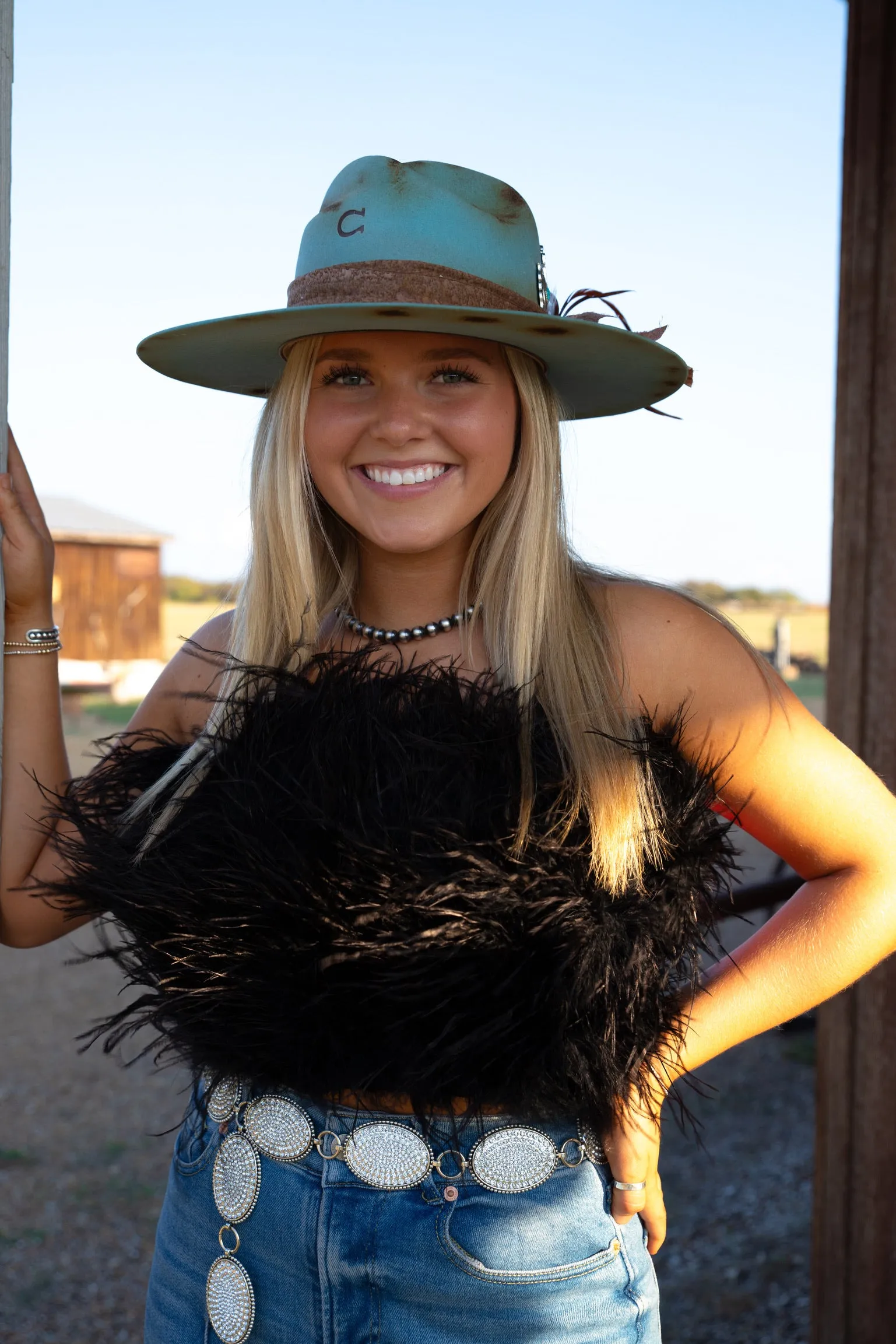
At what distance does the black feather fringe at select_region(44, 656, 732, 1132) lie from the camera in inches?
53.6

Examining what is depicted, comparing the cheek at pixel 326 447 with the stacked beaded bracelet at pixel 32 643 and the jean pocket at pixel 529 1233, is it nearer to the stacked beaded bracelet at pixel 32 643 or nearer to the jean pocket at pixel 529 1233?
the stacked beaded bracelet at pixel 32 643

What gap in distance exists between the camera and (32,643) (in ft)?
5.58

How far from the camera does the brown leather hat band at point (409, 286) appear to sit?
5.05 ft

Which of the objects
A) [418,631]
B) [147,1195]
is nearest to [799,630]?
[147,1195]

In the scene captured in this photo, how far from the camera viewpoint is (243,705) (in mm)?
1603

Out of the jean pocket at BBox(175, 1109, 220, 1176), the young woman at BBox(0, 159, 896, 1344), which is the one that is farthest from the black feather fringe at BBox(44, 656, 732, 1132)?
the jean pocket at BBox(175, 1109, 220, 1176)

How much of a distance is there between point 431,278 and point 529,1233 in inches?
47.7

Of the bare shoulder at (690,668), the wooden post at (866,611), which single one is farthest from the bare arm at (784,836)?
the wooden post at (866,611)

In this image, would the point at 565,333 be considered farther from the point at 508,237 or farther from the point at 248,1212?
the point at 248,1212

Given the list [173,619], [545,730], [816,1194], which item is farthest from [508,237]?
[173,619]

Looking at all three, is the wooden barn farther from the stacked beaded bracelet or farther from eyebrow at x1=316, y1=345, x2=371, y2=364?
eyebrow at x1=316, y1=345, x2=371, y2=364

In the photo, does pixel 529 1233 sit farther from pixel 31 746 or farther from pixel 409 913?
pixel 31 746

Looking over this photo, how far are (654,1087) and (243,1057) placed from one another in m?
0.52

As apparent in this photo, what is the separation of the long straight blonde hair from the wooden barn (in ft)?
49.6
